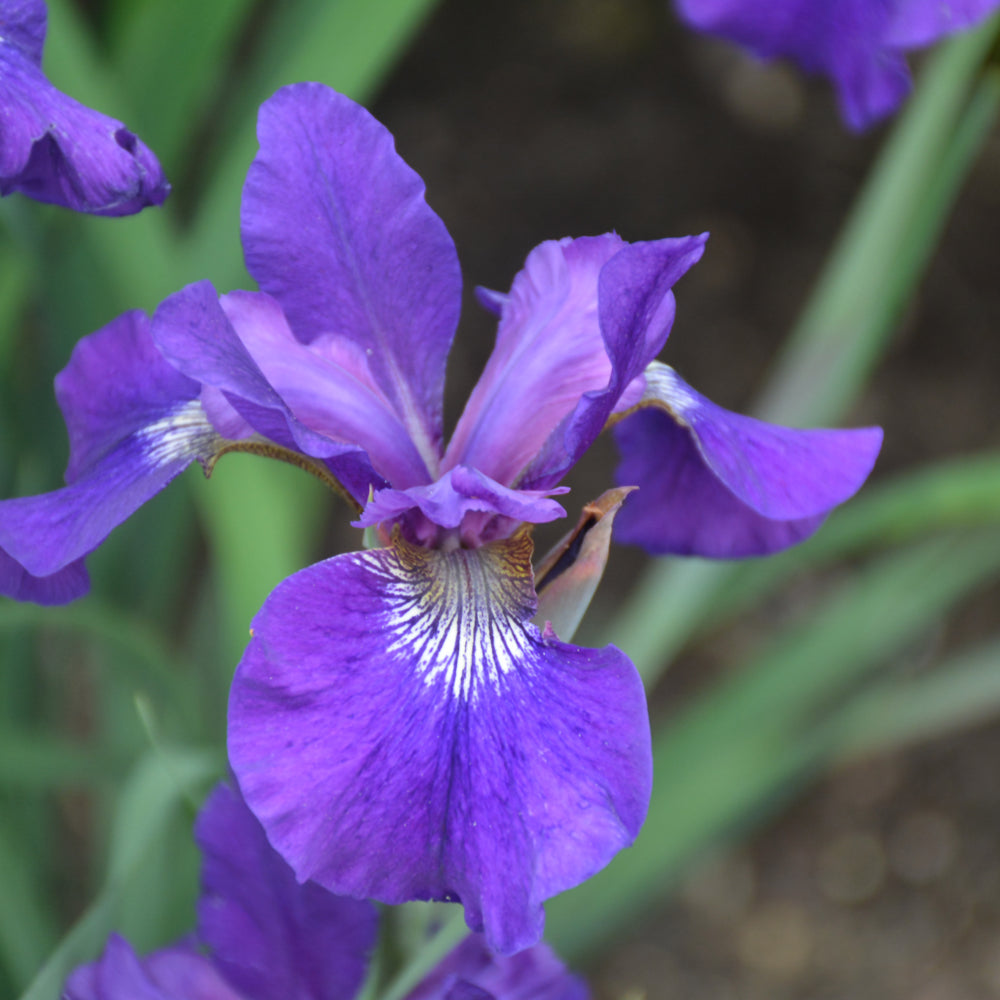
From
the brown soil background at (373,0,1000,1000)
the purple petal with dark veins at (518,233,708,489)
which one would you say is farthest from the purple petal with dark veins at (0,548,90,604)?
the brown soil background at (373,0,1000,1000)

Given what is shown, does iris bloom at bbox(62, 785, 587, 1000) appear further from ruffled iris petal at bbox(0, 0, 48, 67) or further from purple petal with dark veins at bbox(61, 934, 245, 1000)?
ruffled iris petal at bbox(0, 0, 48, 67)

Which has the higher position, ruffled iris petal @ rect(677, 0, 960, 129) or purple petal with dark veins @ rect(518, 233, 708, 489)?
ruffled iris petal @ rect(677, 0, 960, 129)

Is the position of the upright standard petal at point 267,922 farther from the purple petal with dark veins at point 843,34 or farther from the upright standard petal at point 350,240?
the purple petal with dark veins at point 843,34

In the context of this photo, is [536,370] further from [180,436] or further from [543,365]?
[180,436]

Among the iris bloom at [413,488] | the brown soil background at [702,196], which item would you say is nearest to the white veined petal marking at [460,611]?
the iris bloom at [413,488]

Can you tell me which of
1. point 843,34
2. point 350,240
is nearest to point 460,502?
point 350,240

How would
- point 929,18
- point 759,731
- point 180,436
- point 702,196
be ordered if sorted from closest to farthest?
point 180,436 < point 929,18 < point 759,731 < point 702,196
